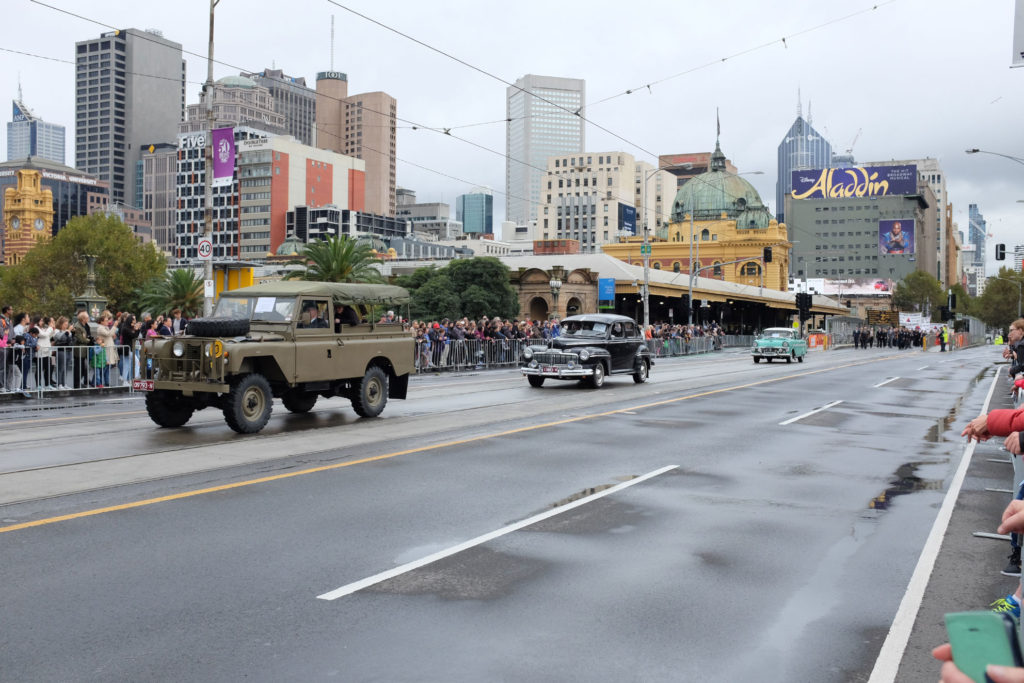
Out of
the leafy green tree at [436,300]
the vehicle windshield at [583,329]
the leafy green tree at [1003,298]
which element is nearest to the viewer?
the vehicle windshield at [583,329]

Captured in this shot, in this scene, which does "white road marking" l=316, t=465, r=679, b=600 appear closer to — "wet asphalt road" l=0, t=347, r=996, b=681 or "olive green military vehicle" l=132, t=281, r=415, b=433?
"wet asphalt road" l=0, t=347, r=996, b=681

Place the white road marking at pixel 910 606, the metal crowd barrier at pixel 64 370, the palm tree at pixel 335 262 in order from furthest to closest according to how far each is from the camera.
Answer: the palm tree at pixel 335 262 < the metal crowd barrier at pixel 64 370 < the white road marking at pixel 910 606

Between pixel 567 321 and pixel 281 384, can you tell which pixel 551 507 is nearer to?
pixel 281 384

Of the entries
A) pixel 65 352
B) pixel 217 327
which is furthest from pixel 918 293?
pixel 217 327

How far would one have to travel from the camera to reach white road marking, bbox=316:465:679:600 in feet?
18.5

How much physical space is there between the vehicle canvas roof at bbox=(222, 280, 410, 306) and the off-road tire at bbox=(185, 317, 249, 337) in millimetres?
1154

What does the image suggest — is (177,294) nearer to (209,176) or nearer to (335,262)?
(335,262)

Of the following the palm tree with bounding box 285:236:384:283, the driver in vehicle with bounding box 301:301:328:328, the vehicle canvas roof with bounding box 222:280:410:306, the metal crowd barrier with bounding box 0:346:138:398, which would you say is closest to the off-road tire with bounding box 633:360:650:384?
the vehicle canvas roof with bounding box 222:280:410:306

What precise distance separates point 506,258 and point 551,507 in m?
69.2

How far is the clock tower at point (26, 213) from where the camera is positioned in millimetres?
164000

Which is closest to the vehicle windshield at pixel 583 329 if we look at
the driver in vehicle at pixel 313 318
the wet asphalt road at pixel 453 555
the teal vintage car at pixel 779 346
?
the wet asphalt road at pixel 453 555

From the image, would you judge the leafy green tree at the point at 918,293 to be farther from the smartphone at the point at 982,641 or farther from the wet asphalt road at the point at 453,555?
the smartphone at the point at 982,641

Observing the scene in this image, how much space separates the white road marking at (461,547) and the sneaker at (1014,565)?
11.4 feet

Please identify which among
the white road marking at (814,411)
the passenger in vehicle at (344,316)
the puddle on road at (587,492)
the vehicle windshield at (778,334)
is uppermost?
the passenger in vehicle at (344,316)
